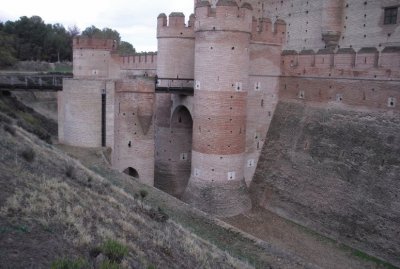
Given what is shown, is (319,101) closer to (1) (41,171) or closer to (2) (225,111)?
(2) (225,111)

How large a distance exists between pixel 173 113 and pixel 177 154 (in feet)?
7.21

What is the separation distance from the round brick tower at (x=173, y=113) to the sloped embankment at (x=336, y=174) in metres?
4.27

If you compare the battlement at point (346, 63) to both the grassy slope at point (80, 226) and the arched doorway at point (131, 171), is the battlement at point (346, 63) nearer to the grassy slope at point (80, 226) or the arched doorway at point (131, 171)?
the grassy slope at point (80, 226)

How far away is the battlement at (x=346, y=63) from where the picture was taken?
52.2ft

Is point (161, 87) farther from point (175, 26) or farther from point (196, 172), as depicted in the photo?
point (196, 172)

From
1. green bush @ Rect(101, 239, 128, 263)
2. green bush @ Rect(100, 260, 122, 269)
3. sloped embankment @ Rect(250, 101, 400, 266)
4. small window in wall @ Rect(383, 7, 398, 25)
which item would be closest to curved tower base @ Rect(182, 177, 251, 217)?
sloped embankment @ Rect(250, 101, 400, 266)

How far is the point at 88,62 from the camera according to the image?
28.5 meters

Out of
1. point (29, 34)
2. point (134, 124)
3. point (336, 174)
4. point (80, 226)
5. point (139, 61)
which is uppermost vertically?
point (29, 34)

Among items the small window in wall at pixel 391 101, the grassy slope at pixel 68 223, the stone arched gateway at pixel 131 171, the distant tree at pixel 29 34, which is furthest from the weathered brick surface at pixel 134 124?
the distant tree at pixel 29 34

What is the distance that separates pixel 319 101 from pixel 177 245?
12.6 meters

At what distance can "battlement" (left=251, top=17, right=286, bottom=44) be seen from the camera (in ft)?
64.5

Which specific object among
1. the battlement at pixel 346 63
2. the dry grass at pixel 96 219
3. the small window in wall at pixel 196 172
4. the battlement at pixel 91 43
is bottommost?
the small window in wall at pixel 196 172

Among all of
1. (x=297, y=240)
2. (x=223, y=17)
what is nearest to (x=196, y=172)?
(x=297, y=240)

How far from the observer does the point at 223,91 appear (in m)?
17.8
